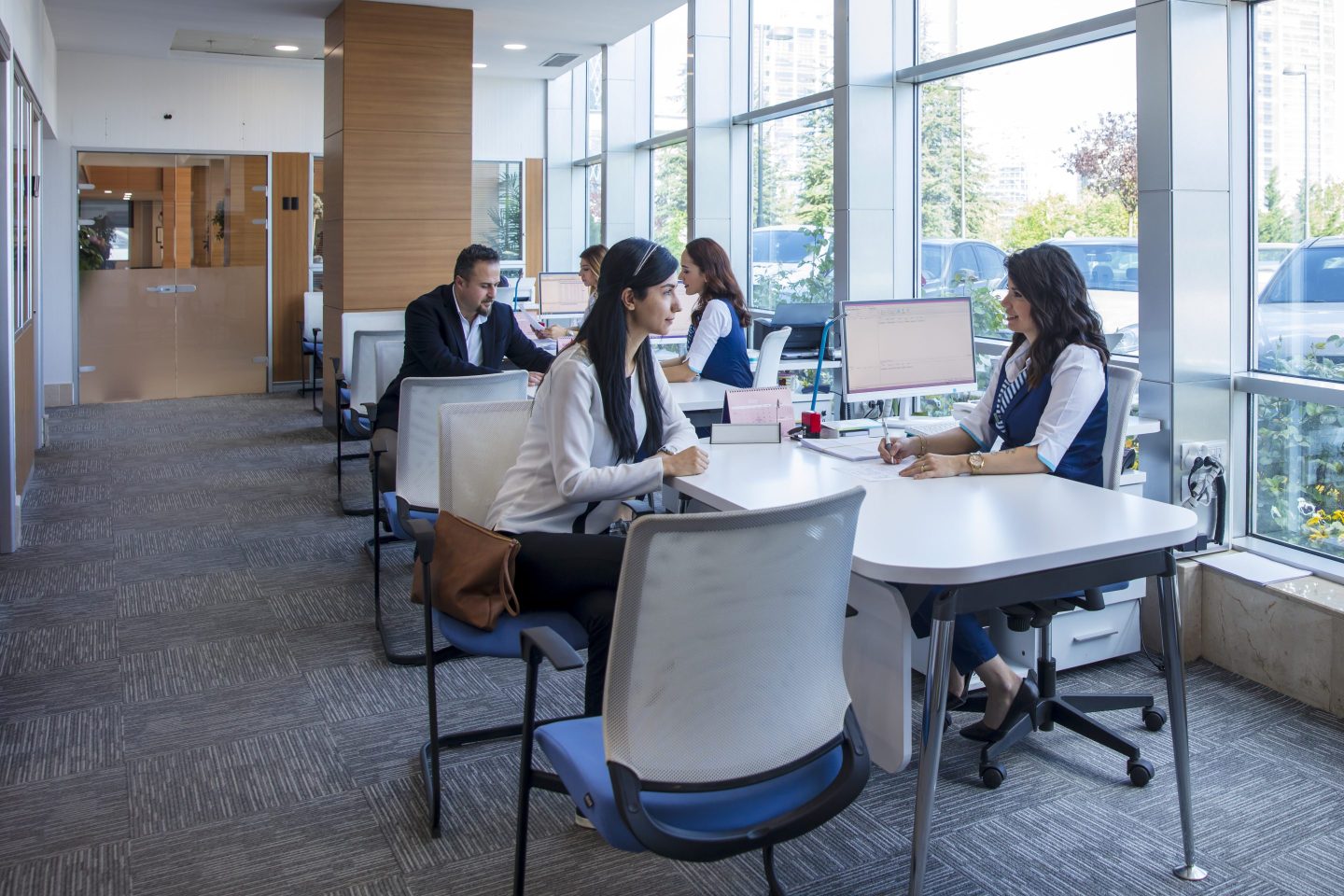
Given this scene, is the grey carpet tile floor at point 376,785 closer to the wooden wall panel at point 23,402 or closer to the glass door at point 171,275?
the wooden wall panel at point 23,402

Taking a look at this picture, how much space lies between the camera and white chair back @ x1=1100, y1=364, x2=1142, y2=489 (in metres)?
3.21

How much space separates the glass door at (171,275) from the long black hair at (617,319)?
8604 mm

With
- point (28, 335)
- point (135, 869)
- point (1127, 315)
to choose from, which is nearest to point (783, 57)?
point (1127, 315)

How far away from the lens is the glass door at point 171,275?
10.0m

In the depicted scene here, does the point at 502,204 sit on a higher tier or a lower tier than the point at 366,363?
higher

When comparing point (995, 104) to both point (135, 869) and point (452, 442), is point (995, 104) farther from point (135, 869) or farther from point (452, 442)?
point (135, 869)

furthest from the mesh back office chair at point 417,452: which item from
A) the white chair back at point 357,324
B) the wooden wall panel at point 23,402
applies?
the white chair back at point 357,324

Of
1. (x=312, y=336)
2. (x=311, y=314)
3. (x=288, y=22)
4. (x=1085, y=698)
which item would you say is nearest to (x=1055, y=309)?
(x=1085, y=698)

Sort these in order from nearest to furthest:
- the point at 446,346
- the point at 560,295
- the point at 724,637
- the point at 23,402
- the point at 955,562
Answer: the point at 724,637, the point at 955,562, the point at 446,346, the point at 23,402, the point at 560,295

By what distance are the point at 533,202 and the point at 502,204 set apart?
31 cm

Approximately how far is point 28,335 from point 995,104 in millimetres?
5345

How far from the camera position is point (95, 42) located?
9156 millimetres

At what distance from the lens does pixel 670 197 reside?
9.30m

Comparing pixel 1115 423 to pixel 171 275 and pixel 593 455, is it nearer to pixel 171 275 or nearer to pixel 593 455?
pixel 593 455
